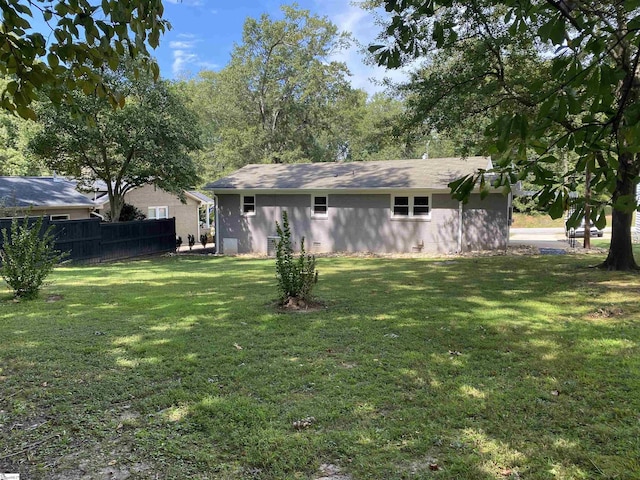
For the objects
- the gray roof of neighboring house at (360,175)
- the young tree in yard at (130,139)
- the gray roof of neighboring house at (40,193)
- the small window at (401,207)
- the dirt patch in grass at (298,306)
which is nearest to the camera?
the dirt patch in grass at (298,306)

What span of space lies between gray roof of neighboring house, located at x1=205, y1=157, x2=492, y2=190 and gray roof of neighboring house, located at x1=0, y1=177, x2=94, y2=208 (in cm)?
616

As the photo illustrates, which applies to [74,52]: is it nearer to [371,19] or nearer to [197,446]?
[197,446]

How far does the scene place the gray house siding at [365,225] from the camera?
50.8 ft

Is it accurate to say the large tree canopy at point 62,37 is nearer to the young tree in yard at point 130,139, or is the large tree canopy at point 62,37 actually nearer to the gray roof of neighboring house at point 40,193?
the young tree in yard at point 130,139

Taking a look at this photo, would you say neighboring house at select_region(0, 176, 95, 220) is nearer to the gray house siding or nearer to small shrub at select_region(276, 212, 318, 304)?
the gray house siding

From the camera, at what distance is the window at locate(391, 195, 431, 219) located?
52.5 ft

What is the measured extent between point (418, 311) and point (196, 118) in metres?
14.2

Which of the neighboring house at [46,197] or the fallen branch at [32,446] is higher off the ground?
the neighboring house at [46,197]

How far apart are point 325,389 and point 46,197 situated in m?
19.1

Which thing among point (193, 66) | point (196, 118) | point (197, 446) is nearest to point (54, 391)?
point (197, 446)

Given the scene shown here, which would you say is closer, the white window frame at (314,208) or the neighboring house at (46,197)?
the neighboring house at (46,197)

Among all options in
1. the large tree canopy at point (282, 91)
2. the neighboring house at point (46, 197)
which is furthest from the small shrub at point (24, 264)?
the large tree canopy at point (282, 91)

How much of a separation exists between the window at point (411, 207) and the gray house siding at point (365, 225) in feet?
0.54

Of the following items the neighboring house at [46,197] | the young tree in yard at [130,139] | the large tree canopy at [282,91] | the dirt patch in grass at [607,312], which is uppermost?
the large tree canopy at [282,91]
